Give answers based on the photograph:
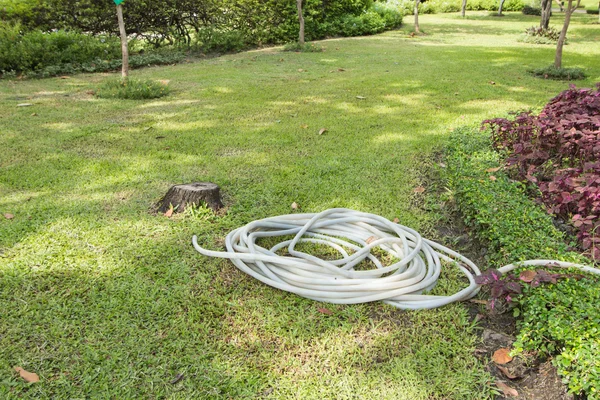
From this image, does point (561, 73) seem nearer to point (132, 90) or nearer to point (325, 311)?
point (132, 90)

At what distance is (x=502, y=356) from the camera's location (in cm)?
188

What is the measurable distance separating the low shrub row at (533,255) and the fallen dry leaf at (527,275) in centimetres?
3

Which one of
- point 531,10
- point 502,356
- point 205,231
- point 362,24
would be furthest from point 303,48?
point 531,10

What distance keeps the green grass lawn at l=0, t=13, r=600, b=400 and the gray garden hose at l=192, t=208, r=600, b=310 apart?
70mm

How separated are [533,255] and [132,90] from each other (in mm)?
5261

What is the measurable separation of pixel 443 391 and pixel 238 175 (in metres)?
2.31

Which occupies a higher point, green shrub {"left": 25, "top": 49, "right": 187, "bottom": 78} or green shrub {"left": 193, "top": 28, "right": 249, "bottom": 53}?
green shrub {"left": 193, "top": 28, "right": 249, "bottom": 53}

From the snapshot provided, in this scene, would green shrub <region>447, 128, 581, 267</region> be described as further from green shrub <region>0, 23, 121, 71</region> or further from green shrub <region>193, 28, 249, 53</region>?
green shrub <region>193, 28, 249, 53</region>

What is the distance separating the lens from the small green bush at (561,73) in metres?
7.08

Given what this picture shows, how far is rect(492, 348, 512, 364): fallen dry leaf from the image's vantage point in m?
1.86

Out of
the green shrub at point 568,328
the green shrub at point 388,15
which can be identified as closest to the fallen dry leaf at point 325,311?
the green shrub at point 568,328

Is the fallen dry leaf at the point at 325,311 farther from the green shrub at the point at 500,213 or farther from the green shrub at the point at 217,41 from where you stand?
the green shrub at the point at 217,41

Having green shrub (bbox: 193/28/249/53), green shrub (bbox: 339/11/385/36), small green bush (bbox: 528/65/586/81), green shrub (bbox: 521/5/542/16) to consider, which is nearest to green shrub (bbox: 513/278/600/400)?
small green bush (bbox: 528/65/586/81)

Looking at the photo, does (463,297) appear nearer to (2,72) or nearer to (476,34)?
(2,72)
